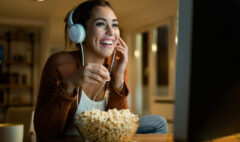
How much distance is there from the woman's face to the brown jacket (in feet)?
0.38

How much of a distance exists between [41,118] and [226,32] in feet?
2.11

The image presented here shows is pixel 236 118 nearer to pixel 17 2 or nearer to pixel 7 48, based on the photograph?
pixel 17 2

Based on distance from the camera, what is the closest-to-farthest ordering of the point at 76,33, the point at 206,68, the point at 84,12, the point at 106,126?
the point at 206,68 < the point at 106,126 < the point at 76,33 < the point at 84,12

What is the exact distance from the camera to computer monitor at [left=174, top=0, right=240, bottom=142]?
389mm

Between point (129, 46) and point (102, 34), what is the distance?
5.30 meters

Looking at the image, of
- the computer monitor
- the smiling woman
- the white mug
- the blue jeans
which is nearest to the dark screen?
the computer monitor

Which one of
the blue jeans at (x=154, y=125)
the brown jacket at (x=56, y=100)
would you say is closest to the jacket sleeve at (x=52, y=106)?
the brown jacket at (x=56, y=100)

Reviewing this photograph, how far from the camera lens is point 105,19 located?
111 cm

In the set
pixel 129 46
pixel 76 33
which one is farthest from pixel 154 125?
pixel 129 46

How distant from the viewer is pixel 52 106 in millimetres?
834

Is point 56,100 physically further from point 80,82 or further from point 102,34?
point 102,34

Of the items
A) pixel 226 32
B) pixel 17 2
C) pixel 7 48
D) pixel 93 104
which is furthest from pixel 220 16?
pixel 7 48

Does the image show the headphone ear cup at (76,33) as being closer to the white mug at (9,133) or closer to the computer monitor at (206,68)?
the white mug at (9,133)

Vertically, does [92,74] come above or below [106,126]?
above
